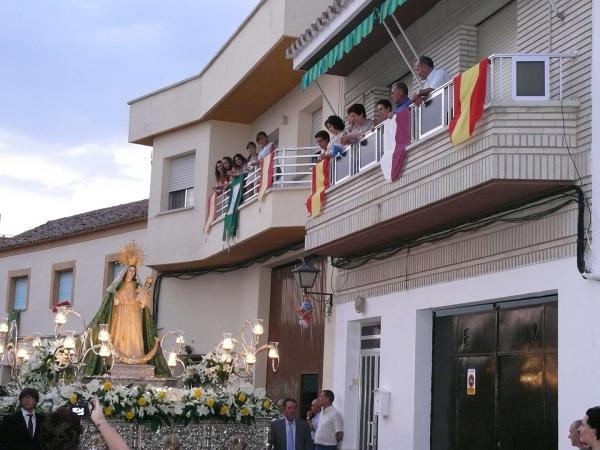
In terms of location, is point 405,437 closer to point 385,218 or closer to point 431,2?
point 385,218

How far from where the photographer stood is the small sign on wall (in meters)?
14.0

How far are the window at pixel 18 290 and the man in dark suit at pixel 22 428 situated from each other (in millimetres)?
22415

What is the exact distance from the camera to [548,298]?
1241 centimetres

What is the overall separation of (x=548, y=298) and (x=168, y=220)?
46.5 feet

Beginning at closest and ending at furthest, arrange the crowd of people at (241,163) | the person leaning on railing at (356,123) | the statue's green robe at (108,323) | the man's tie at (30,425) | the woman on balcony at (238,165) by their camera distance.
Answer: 1. the man's tie at (30,425)
2. the person leaning on railing at (356,123)
3. the statue's green robe at (108,323)
4. the crowd of people at (241,163)
5. the woman on balcony at (238,165)

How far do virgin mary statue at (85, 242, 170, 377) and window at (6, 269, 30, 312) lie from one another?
14708 mm

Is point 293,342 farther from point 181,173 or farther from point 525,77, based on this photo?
point 525,77

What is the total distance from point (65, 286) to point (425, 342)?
17476 millimetres

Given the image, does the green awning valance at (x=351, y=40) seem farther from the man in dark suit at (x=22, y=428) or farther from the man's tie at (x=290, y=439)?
the man in dark suit at (x=22, y=428)

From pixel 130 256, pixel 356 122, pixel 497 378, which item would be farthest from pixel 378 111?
pixel 130 256

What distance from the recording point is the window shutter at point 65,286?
3027 cm

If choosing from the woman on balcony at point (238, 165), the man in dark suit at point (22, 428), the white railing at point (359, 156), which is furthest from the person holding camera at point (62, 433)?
the woman on balcony at point (238, 165)

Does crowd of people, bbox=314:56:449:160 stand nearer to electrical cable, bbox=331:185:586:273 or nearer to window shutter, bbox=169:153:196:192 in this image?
electrical cable, bbox=331:185:586:273

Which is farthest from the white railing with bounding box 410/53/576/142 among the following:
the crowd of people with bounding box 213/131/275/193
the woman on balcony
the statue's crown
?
the woman on balcony
